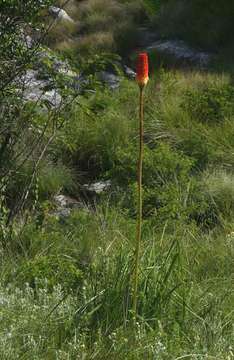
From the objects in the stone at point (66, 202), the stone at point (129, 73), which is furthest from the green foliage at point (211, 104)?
the stone at point (129, 73)

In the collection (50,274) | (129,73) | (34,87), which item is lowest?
(129,73)

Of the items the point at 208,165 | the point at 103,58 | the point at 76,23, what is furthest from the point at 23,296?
the point at 76,23

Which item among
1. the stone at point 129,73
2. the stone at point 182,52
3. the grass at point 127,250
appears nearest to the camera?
the grass at point 127,250

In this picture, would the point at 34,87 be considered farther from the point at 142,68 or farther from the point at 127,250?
the point at 142,68

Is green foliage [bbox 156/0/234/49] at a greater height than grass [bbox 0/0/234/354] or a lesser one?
lesser

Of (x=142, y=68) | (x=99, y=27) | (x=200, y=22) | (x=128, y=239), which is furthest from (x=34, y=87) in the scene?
(x=99, y=27)

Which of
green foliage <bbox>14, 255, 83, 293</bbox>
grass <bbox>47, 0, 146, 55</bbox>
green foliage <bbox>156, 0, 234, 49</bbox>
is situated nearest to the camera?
green foliage <bbox>14, 255, 83, 293</bbox>

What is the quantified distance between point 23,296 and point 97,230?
1463mm

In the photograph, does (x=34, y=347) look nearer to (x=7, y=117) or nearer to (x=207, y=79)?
(x=7, y=117)

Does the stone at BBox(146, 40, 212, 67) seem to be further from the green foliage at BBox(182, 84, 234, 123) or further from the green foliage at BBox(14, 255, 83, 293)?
the green foliage at BBox(14, 255, 83, 293)

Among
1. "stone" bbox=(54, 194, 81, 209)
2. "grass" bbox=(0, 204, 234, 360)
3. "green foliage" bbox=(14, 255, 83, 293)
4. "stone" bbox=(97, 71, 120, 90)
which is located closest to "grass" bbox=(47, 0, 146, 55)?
"stone" bbox=(97, 71, 120, 90)

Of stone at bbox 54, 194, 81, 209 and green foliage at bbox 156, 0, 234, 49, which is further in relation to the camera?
green foliage at bbox 156, 0, 234, 49

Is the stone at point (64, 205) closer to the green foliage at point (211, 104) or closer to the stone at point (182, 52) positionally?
the green foliage at point (211, 104)

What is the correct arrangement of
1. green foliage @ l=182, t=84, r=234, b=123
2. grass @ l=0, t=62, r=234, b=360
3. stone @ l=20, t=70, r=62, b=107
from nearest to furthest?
1. grass @ l=0, t=62, r=234, b=360
2. stone @ l=20, t=70, r=62, b=107
3. green foliage @ l=182, t=84, r=234, b=123
